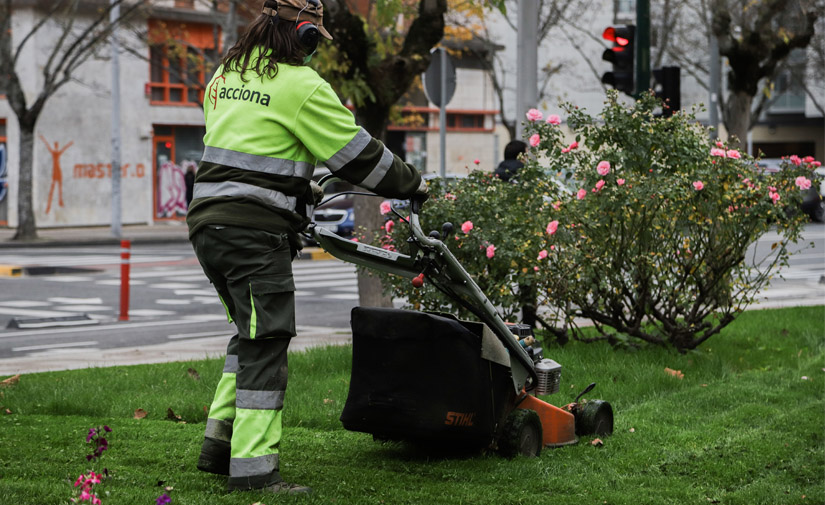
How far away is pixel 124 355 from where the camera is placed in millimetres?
9992

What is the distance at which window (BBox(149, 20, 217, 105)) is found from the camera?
105 ft

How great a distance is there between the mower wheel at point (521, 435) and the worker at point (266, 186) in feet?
3.76

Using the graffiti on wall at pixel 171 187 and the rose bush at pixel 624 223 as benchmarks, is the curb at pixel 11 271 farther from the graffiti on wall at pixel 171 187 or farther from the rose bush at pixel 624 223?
the graffiti on wall at pixel 171 187

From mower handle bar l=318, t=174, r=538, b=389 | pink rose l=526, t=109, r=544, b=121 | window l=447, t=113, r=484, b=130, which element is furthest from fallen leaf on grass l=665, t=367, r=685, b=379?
window l=447, t=113, r=484, b=130

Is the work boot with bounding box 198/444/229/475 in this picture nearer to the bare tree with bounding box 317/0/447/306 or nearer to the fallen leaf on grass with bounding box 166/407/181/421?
the fallen leaf on grass with bounding box 166/407/181/421

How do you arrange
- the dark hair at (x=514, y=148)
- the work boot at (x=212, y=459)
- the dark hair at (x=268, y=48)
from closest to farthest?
the dark hair at (x=268, y=48) → the work boot at (x=212, y=459) → the dark hair at (x=514, y=148)

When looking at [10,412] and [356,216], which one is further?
[356,216]

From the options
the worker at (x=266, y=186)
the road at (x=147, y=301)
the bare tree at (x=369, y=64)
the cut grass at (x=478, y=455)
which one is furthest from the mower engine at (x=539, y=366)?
the bare tree at (x=369, y=64)

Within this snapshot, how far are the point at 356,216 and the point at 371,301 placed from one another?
33.3 inches

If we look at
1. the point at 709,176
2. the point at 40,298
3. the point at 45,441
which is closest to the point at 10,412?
the point at 45,441

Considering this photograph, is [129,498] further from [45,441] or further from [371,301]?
[371,301]

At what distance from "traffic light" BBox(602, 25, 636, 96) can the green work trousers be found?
328 inches

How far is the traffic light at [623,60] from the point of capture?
12227 mm

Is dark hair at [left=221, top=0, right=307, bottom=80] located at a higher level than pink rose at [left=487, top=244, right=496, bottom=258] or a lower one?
higher
